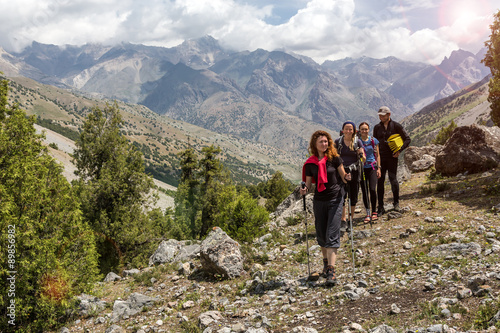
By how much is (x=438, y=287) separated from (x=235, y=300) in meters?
5.27

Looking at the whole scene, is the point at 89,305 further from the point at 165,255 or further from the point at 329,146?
the point at 329,146

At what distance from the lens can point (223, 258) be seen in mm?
10844

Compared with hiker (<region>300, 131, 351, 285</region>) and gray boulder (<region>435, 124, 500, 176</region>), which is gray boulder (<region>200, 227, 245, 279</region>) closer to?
hiker (<region>300, 131, 351, 285</region>)

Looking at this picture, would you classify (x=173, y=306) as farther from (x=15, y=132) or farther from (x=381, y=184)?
(x=381, y=184)

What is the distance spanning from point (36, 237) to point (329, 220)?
8.84 meters

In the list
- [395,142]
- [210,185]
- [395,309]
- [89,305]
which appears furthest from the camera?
[210,185]

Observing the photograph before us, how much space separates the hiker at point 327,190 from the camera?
26.4 feet

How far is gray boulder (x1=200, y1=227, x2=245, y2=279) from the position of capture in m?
10.7

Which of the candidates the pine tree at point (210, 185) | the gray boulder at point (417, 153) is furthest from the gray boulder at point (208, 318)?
the pine tree at point (210, 185)

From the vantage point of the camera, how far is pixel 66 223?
10.4 m

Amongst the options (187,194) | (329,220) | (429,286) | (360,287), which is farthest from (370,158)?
(187,194)

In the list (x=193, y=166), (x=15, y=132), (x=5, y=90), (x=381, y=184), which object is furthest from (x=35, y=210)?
(x=193, y=166)

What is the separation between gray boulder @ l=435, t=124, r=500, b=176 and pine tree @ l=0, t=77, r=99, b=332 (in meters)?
20.7

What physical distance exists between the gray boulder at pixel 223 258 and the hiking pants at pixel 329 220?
152 inches
